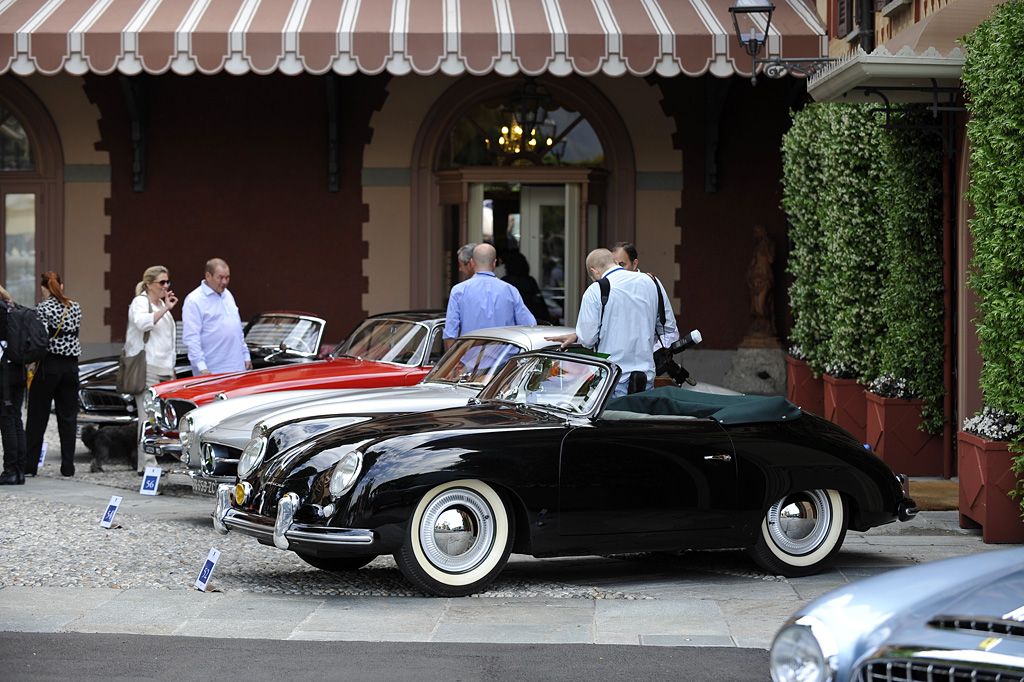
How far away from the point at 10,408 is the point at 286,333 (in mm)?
3589

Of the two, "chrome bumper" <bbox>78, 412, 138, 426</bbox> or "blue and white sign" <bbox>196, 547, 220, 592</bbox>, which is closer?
"blue and white sign" <bbox>196, 547, 220, 592</bbox>

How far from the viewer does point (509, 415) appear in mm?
6785

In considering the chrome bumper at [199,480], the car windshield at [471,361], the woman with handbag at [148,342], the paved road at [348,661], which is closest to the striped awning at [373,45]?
the woman with handbag at [148,342]

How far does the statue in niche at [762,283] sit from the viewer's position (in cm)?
1708

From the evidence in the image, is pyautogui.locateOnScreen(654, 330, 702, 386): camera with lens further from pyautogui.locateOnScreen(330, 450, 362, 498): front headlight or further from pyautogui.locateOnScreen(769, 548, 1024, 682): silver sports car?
A: pyautogui.locateOnScreen(769, 548, 1024, 682): silver sports car

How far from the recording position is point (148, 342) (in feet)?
37.4

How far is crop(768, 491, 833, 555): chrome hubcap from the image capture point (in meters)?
6.88

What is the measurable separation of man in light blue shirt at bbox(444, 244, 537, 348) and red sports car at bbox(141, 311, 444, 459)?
0.98 feet

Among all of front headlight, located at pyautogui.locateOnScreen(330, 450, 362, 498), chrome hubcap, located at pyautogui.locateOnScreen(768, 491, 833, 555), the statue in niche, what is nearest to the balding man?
chrome hubcap, located at pyautogui.locateOnScreen(768, 491, 833, 555)

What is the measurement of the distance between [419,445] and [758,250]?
38.5 ft

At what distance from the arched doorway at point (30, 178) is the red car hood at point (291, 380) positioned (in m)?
8.37

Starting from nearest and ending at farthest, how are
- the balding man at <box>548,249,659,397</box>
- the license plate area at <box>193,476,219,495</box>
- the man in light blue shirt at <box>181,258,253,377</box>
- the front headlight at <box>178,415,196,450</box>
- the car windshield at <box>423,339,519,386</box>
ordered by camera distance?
the license plate area at <box>193,476,219,495</box> < the balding man at <box>548,249,659,397</box> < the front headlight at <box>178,415,196,450</box> < the car windshield at <box>423,339,519,386</box> < the man in light blue shirt at <box>181,258,253,377</box>

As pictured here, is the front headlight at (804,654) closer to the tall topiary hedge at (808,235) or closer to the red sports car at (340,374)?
the red sports car at (340,374)

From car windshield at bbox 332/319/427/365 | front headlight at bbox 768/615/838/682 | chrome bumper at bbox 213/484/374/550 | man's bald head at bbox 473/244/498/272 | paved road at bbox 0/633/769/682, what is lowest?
paved road at bbox 0/633/769/682
